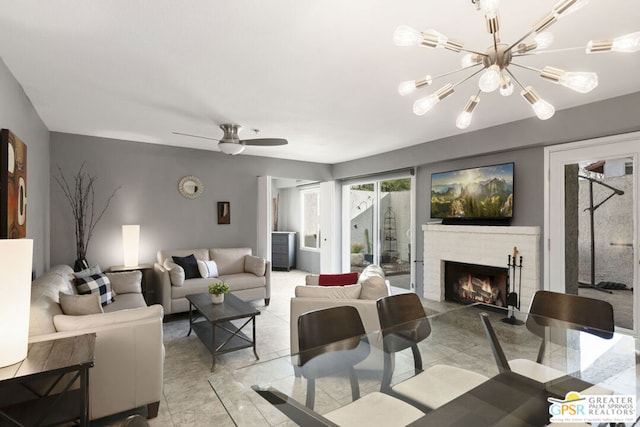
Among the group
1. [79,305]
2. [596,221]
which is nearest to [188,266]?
[79,305]

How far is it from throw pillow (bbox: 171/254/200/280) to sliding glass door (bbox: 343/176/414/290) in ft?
10.9

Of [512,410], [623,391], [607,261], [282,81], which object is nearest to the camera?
[512,410]

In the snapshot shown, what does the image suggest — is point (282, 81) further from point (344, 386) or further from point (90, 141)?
point (90, 141)

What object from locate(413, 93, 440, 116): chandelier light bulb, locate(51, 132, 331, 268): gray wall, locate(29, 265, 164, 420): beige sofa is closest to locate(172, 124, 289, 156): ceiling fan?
locate(51, 132, 331, 268): gray wall

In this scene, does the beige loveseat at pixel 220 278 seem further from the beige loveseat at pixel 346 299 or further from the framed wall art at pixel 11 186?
the beige loveseat at pixel 346 299

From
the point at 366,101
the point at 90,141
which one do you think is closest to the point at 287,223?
the point at 90,141

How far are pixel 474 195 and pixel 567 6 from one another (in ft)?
12.1

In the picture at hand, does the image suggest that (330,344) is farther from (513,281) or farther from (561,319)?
(513,281)

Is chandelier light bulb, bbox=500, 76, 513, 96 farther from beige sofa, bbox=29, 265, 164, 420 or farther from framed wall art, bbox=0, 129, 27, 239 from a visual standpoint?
framed wall art, bbox=0, 129, 27, 239

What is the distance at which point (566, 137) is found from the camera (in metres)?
3.61

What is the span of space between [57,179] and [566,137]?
20.9 ft

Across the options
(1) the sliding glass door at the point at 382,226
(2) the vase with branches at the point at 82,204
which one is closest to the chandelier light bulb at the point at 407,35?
(1) the sliding glass door at the point at 382,226

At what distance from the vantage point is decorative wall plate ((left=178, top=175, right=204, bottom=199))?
5.52 m

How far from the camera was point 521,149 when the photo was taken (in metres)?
4.19
